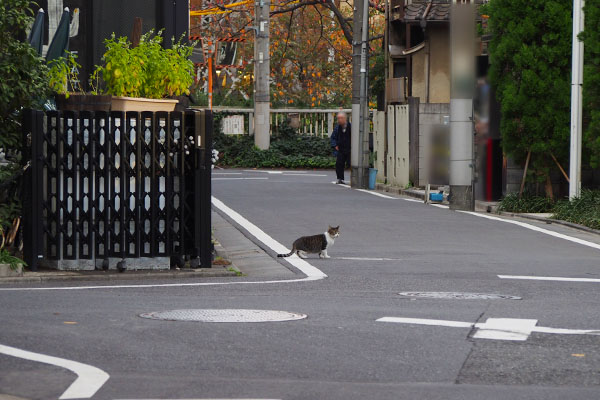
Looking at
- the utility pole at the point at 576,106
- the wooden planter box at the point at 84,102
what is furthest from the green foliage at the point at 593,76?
the wooden planter box at the point at 84,102

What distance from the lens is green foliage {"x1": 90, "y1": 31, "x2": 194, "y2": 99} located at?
15.2m

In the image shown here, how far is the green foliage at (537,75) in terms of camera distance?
26.0 metres

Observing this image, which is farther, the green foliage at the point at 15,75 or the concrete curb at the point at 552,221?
the concrete curb at the point at 552,221

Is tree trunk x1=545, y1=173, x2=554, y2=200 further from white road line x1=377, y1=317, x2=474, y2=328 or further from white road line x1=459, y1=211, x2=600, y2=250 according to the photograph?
white road line x1=377, y1=317, x2=474, y2=328

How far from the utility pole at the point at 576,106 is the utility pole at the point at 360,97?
12.7m

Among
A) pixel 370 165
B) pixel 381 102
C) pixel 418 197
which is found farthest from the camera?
pixel 381 102

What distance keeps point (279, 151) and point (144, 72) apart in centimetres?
3724

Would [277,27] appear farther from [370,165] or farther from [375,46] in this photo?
[370,165]

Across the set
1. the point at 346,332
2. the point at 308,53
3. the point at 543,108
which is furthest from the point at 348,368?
the point at 308,53

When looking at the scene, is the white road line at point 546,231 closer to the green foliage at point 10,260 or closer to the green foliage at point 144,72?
the green foliage at point 144,72

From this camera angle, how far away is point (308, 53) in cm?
6656

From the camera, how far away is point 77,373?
7797mm

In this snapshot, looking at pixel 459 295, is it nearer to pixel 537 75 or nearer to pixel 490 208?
pixel 537 75

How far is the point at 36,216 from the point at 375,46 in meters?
54.1
